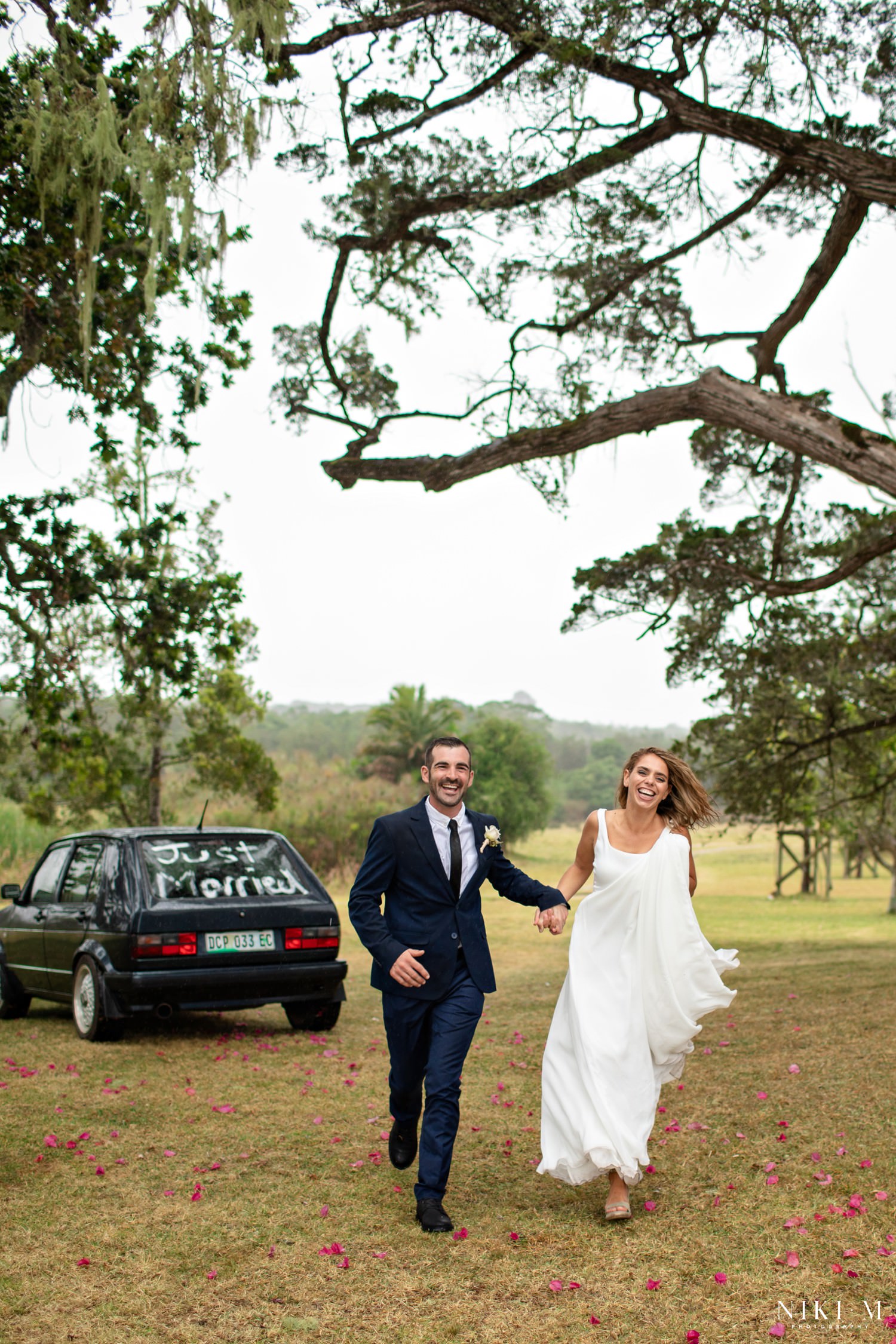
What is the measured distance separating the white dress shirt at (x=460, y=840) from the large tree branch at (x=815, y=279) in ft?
21.4

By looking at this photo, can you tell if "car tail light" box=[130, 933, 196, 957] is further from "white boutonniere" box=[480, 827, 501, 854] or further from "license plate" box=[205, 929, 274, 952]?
"white boutonniere" box=[480, 827, 501, 854]

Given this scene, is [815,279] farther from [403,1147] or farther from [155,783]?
[155,783]

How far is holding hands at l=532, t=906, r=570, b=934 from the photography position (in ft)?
16.2

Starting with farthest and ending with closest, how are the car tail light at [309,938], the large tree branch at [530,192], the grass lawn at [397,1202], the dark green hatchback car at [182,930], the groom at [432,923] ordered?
the large tree branch at [530,192]
the car tail light at [309,938]
the dark green hatchback car at [182,930]
the groom at [432,923]
the grass lawn at [397,1202]

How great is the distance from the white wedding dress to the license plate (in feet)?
12.6

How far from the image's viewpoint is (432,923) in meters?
4.91

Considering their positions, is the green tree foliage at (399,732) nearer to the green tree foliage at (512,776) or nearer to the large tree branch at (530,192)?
the green tree foliage at (512,776)

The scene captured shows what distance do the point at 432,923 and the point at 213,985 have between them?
3.81 meters

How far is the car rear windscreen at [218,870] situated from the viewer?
28.0 ft

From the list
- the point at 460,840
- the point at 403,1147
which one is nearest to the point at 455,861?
the point at 460,840

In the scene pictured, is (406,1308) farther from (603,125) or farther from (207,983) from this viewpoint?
(603,125)

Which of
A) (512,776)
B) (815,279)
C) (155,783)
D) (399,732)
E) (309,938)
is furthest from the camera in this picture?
(512,776)

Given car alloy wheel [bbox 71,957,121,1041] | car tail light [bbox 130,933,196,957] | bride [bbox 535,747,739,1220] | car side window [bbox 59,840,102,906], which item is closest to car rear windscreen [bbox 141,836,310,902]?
car tail light [bbox 130,933,196,957]

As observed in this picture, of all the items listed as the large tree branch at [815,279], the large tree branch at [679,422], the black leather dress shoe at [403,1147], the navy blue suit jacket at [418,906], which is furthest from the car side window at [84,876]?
the large tree branch at [815,279]
